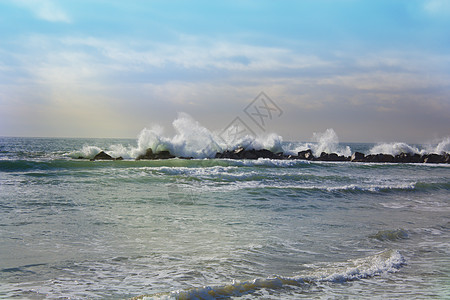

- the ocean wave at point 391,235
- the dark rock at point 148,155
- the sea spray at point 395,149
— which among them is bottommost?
the ocean wave at point 391,235

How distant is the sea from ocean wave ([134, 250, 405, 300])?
0.01m

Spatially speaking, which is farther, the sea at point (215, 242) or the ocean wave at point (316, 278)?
the sea at point (215, 242)

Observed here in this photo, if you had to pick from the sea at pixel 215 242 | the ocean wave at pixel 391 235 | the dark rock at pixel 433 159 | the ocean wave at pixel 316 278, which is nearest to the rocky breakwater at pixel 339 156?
the dark rock at pixel 433 159

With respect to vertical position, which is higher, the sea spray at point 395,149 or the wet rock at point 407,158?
the sea spray at point 395,149

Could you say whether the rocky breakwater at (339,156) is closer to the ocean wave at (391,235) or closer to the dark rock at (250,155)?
the dark rock at (250,155)

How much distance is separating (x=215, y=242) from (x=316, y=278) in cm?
213


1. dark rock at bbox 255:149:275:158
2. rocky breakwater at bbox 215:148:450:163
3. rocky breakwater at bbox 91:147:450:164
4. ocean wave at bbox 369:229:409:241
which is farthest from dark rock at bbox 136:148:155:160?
ocean wave at bbox 369:229:409:241

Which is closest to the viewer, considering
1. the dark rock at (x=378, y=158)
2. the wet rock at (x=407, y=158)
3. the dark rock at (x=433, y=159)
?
the dark rock at (x=378, y=158)

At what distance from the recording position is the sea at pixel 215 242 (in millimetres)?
4465

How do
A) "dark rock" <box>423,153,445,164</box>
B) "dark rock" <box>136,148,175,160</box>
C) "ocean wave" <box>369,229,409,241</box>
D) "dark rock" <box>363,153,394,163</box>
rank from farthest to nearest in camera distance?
"dark rock" <box>423,153,445,164</box>, "dark rock" <box>363,153,394,163</box>, "dark rock" <box>136,148,175,160</box>, "ocean wave" <box>369,229,409,241</box>

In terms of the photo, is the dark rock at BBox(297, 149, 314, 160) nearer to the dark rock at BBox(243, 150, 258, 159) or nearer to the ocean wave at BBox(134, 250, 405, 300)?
the dark rock at BBox(243, 150, 258, 159)

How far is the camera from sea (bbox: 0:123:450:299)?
4.46 meters

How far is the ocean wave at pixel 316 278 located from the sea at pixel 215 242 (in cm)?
1

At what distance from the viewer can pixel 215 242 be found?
21.3 feet
